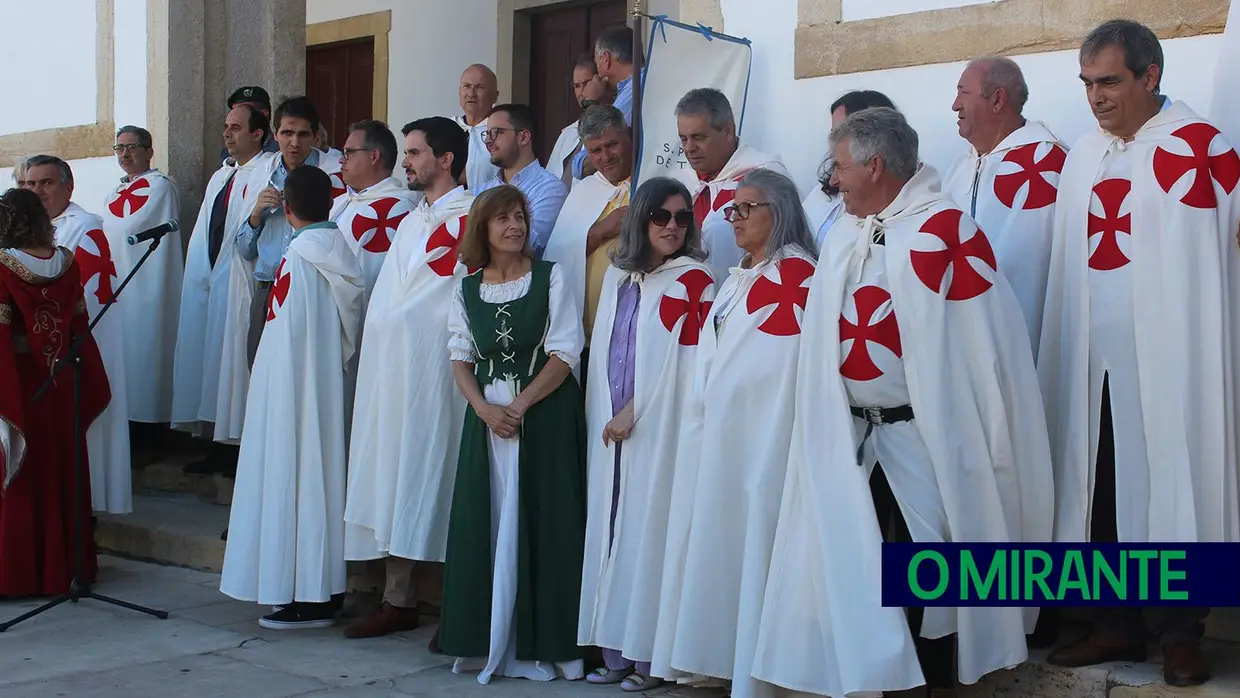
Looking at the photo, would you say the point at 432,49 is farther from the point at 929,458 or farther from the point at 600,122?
the point at 929,458

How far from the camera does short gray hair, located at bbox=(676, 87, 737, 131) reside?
18.4ft

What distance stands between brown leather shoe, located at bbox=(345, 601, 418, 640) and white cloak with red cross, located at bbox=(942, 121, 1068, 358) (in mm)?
2684

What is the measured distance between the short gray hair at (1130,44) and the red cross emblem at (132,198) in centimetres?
577

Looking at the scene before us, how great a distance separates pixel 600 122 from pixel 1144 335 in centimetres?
233

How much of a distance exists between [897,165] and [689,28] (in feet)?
6.66

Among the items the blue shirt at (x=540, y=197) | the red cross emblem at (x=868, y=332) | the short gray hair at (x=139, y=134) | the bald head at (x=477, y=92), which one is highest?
the bald head at (x=477, y=92)

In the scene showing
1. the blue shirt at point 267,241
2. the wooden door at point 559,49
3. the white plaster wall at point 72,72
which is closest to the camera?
the blue shirt at point 267,241

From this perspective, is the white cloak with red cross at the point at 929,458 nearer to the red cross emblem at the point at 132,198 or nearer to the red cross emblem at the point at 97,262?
the red cross emblem at the point at 97,262

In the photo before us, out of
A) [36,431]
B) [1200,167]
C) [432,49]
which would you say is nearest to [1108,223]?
[1200,167]

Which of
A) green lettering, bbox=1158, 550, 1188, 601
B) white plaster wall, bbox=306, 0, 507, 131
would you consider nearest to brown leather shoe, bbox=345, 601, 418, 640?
green lettering, bbox=1158, 550, 1188, 601

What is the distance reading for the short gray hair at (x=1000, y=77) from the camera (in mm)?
5012

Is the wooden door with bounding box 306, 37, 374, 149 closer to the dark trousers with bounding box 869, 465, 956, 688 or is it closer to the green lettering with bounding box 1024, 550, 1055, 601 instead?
the dark trousers with bounding box 869, 465, 956, 688

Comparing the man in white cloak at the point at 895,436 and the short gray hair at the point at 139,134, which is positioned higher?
the short gray hair at the point at 139,134

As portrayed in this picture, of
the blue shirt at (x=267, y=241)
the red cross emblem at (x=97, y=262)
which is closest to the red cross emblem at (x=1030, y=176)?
the blue shirt at (x=267, y=241)
